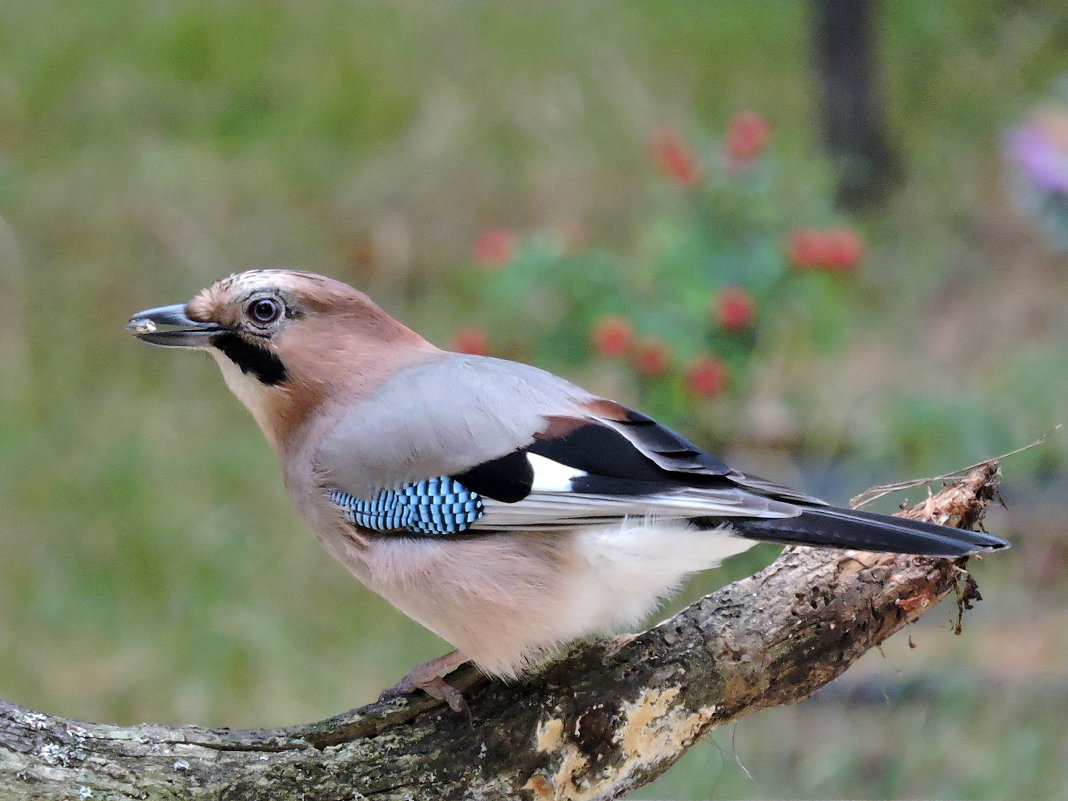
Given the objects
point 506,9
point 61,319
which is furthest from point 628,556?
point 506,9

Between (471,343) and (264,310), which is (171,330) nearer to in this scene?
(264,310)

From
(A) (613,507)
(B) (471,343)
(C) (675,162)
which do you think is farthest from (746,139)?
(A) (613,507)

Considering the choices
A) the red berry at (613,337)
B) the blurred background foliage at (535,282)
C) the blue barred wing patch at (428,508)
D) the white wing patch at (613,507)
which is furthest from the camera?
the blurred background foliage at (535,282)

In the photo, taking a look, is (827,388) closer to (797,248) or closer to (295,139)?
(797,248)

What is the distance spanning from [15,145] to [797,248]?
11.8 ft

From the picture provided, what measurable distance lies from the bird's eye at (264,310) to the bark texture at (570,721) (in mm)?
591

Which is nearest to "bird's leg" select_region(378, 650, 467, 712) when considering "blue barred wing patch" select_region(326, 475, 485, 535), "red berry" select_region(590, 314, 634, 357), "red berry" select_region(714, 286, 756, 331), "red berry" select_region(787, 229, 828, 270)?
"blue barred wing patch" select_region(326, 475, 485, 535)

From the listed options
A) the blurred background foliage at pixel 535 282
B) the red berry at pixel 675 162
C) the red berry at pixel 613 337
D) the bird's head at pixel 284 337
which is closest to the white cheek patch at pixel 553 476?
the bird's head at pixel 284 337

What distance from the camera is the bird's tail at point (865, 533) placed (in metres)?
1.57

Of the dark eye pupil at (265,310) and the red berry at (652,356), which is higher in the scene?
the red berry at (652,356)

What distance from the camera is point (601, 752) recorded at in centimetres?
178

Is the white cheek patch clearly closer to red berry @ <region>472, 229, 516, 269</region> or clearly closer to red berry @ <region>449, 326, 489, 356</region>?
red berry @ <region>449, 326, 489, 356</region>

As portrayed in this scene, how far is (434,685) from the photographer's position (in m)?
1.82

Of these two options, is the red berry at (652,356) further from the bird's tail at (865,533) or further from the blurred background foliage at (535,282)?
the bird's tail at (865,533)
